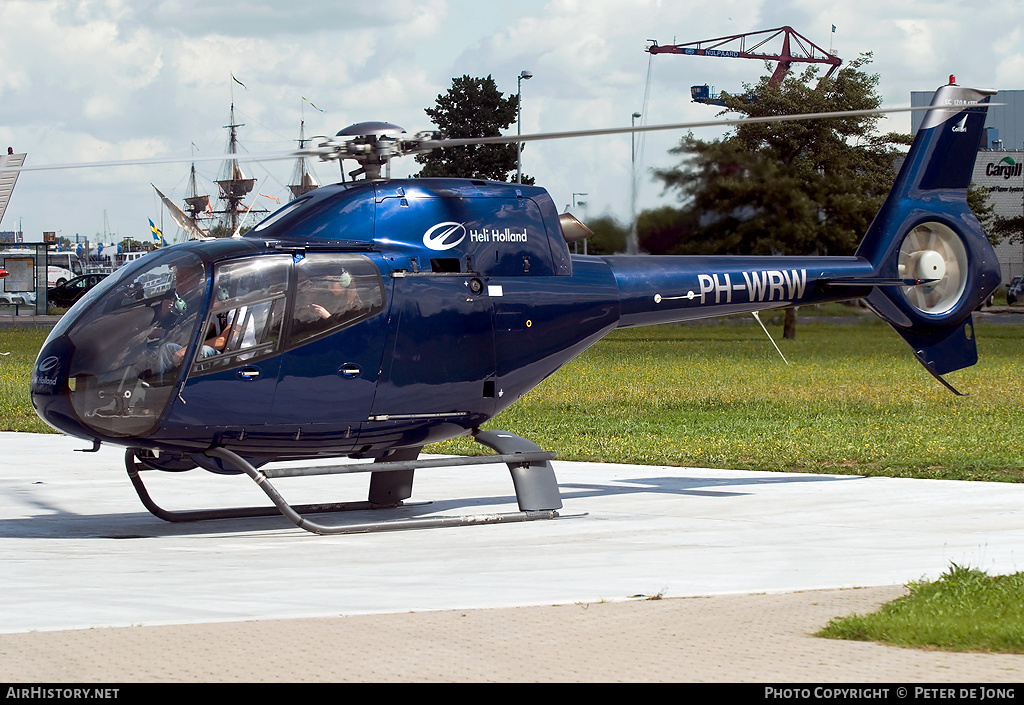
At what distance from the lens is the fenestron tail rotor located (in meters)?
14.5

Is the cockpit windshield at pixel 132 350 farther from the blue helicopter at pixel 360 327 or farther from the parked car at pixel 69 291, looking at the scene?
the parked car at pixel 69 291

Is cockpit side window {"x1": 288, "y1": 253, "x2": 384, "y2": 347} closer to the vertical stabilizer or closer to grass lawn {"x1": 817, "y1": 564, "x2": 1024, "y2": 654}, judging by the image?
grass lawn {"x1": 817, "y1": 564, "x2": 1024, "y2": 654}

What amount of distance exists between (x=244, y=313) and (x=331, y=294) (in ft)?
2.42

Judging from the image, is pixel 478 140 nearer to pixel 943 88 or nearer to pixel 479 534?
pixel 479 534

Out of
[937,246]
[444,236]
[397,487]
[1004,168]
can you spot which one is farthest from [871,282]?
[1004,168]

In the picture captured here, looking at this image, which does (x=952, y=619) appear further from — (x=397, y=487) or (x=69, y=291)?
(x=69, y=291)

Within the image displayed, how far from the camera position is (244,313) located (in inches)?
392

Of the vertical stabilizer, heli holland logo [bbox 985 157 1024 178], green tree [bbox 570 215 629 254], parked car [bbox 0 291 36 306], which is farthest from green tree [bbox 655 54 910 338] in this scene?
heli holland logo [bbox 985 157 1024 178]

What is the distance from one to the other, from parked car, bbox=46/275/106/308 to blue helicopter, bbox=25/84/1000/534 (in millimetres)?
54610

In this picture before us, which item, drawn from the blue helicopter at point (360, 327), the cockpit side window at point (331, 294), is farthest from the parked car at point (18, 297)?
the cockpit side window at point (331, 294)

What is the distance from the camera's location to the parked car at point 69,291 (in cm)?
6425

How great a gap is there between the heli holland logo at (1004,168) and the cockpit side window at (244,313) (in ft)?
302

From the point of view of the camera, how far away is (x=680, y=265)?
12867 mm
